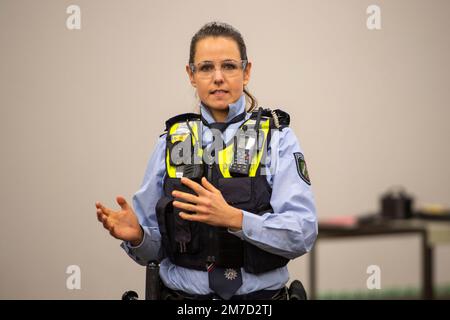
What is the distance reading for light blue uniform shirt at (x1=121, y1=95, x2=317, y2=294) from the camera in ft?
4.75

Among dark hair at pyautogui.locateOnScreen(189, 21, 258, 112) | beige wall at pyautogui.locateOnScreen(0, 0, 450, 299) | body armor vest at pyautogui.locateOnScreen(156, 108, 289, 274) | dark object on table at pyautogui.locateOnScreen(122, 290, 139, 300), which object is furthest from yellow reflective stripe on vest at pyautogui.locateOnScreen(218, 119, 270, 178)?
beige wall at pyautogui.locateOnScreen(0, 0, 450, 299)

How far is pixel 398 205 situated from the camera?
12.8ft

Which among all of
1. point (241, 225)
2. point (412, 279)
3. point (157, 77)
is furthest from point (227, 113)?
point (412, 279)

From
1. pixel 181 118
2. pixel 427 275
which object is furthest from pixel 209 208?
pixel 427 275

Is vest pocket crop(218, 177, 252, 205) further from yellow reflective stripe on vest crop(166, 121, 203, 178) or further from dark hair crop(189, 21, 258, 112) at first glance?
dark hair crop(189, 21, 258, 112)

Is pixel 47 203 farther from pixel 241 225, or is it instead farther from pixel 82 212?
pixel 241 225

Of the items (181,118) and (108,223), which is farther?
(181,118)

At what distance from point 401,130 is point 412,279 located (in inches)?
46.4

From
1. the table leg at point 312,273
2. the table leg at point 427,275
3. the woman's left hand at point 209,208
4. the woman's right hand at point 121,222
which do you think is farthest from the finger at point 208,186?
the table leg at point 427,275

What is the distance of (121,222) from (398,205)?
2747mm

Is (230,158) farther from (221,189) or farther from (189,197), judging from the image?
(189,197)

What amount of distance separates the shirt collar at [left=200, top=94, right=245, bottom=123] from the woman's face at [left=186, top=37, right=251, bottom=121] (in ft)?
0.04

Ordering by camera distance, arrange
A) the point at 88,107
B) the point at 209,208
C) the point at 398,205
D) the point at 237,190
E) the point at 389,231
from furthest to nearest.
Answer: the point at 398,205, the point at 389,231, the point at 88,107, the point at 237,190, the point at 209,208

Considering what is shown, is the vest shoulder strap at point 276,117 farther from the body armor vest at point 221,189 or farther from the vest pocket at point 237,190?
the vest pocket at point 237,190
